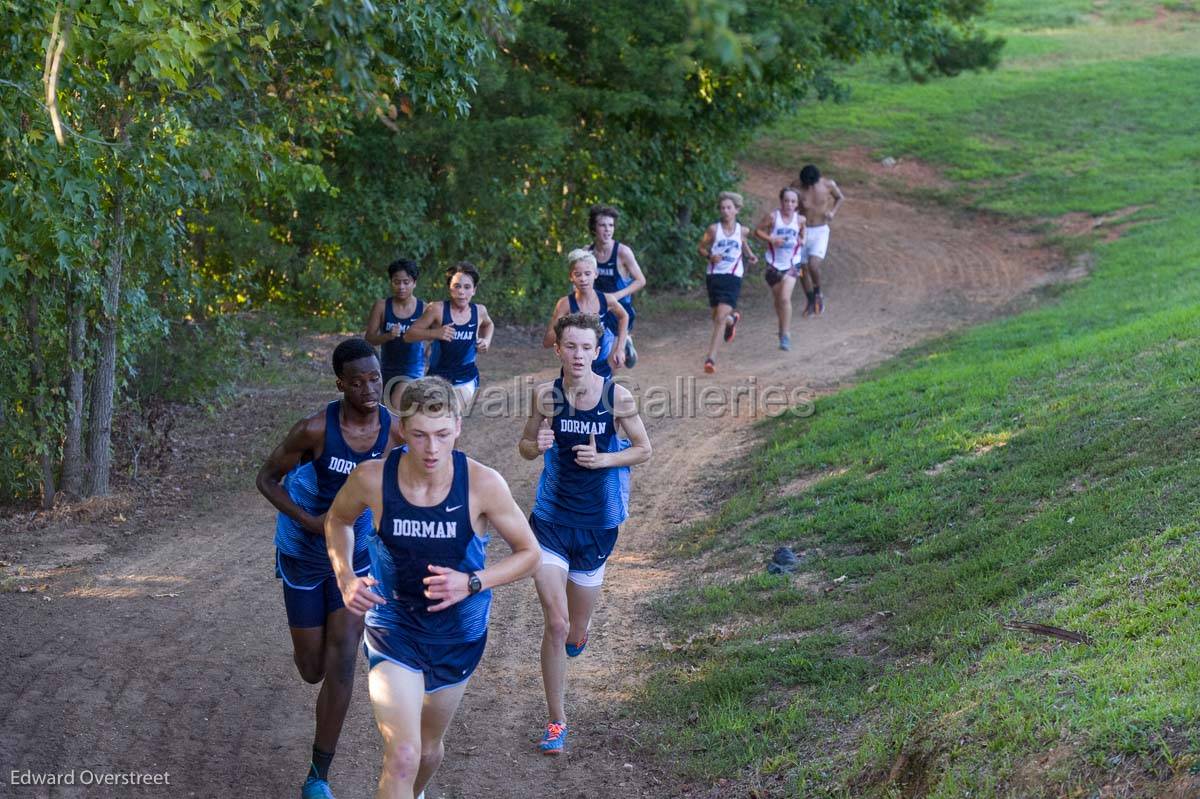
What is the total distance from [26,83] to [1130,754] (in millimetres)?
7070

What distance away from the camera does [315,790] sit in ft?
18.2

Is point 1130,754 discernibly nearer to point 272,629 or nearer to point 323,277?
point 272,629

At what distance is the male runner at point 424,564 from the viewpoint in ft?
15.6

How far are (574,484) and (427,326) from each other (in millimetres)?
3801

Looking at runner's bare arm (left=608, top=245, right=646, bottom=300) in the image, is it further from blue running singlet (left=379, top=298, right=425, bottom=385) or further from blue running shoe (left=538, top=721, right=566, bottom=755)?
blue running shoe (left=538, top=721, right=566, bottom=755)

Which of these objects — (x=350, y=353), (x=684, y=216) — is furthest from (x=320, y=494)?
(x=684, y=216)

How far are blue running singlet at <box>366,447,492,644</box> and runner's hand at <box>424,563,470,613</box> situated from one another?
12cm

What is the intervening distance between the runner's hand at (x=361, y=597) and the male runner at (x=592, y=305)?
13.6 ft

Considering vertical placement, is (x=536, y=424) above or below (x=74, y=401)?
above

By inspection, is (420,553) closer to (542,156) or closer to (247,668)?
(247,668)

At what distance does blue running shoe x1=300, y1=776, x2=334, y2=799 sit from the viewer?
5.54 metres

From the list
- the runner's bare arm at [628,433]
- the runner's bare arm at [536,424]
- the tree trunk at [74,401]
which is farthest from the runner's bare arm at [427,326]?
the runner's bare arm at [628,433]

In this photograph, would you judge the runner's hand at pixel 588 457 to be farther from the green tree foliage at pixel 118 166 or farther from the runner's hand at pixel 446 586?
the green tree foliage at pixel 118 166

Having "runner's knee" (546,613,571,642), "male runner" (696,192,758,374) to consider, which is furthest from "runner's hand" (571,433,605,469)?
"male runner" (696,192,758,374)
